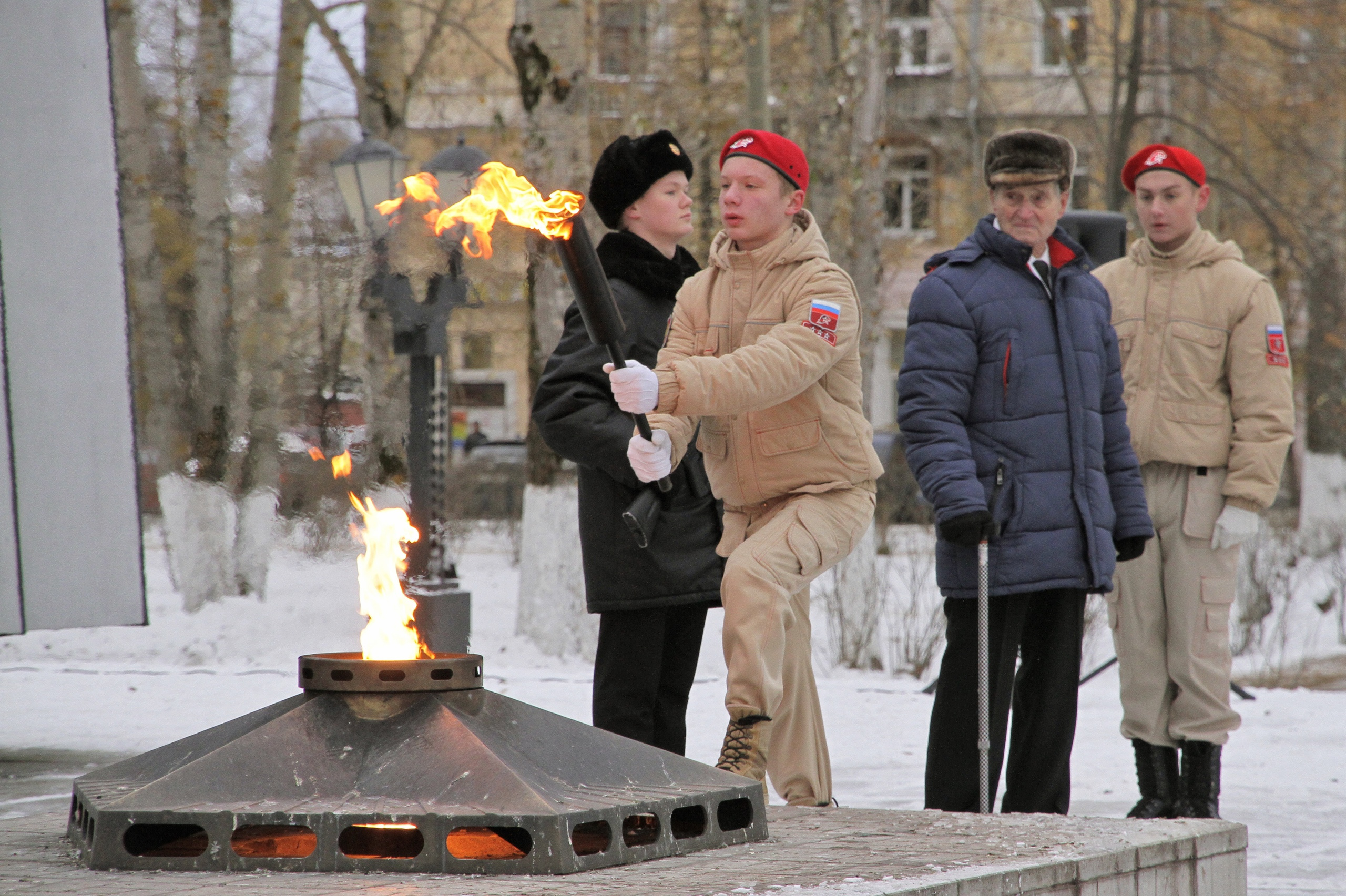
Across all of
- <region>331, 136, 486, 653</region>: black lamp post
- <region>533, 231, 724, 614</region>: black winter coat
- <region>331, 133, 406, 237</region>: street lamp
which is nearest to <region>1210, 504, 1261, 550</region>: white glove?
<region>533, 231, 724, 614</region>: black winter coat

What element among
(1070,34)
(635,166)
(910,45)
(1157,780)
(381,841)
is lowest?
(1157,780)

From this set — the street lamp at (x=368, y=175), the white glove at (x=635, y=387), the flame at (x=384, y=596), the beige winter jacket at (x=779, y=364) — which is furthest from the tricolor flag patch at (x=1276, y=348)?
the street lamp at (x=368, y=175)

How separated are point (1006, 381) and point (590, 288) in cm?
176

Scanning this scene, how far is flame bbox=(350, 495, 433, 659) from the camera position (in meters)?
3.36

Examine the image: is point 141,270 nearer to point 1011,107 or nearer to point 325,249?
point 325,249

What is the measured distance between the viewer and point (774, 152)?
4254mm

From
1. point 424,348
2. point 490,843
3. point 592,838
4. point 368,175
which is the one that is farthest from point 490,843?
point 368,175

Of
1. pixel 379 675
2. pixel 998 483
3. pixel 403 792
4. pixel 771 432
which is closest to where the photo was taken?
pixel 403 792

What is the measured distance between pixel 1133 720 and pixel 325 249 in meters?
4.81

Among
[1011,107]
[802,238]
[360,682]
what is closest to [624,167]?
[802,238]

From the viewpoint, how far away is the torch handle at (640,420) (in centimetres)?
336

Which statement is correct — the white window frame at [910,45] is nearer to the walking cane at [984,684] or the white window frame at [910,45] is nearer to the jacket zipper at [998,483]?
the jacket zipper at [998,483]

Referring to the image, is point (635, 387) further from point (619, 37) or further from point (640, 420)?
point (619, 37)

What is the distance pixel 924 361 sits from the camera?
456cm
